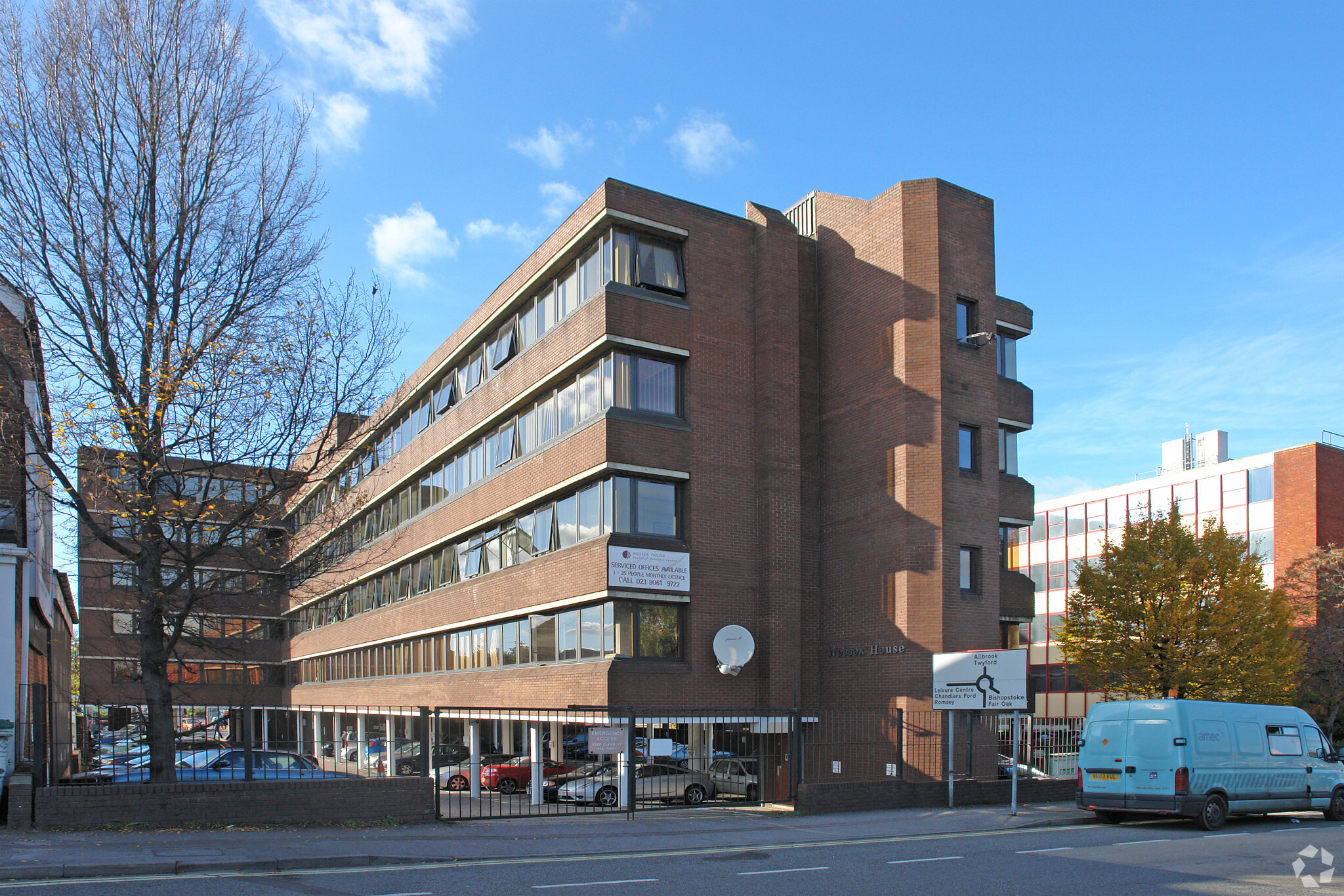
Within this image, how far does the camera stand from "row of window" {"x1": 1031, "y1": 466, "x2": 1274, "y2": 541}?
163 ft

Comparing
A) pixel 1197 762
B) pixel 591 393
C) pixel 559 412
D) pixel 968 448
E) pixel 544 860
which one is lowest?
pixel 544 860

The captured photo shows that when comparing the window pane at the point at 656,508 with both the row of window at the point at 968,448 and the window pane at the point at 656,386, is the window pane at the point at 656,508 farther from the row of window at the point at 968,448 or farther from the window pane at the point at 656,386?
the row of window at the point at 968,448

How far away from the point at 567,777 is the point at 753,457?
8618 millimetres

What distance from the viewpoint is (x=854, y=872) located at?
12.0 metres

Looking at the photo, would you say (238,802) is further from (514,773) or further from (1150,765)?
(1150,765)

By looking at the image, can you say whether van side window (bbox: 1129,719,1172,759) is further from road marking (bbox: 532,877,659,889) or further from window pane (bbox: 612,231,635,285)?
window pane (bbox: 612,231,635,285)

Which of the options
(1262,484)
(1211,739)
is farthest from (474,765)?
(1262,484)

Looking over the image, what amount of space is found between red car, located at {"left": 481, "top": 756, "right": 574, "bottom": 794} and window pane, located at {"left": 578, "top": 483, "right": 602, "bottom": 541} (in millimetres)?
6394

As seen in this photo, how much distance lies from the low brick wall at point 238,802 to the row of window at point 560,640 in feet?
23.5

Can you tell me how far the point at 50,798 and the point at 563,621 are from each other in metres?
12.2

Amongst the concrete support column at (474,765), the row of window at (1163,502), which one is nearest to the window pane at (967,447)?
the concrete support column at (474,765)

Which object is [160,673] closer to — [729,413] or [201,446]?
[201,446]

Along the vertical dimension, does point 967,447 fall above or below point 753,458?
above

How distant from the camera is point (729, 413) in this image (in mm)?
24781
